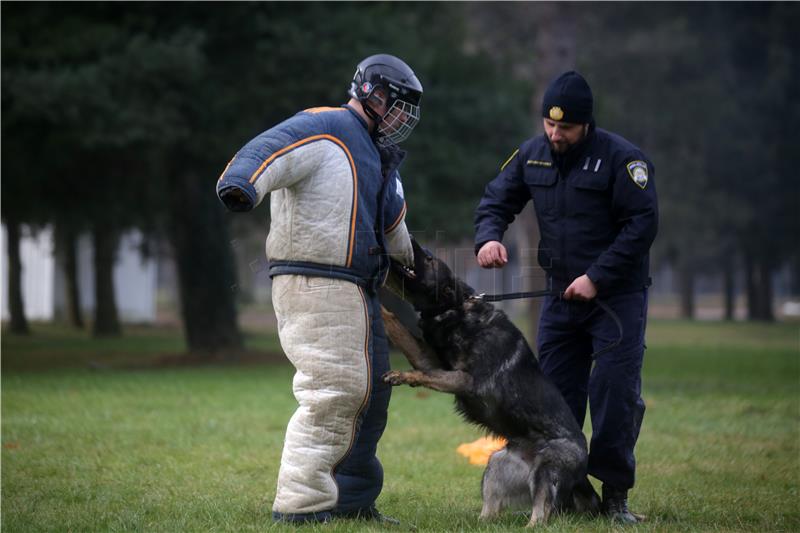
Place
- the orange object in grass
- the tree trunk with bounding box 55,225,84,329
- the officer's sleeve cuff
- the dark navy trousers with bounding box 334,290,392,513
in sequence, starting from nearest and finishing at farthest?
the dark navy trousers with bounding box 334,290,392,513 → the officer's sleeve cuff → the orange object in grass → the tree trunk with bounding box 55,225,84,329

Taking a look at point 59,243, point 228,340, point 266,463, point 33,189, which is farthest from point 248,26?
point 59,243

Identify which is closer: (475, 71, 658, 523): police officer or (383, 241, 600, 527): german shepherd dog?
(383, 241, 600, 527): german shepherd dog

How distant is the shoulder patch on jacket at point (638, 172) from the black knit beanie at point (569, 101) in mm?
347

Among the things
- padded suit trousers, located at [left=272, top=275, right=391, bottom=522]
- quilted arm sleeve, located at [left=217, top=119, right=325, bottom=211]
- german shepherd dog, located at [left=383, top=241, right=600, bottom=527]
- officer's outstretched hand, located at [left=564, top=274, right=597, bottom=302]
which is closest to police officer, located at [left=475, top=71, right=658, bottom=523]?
officer's outstretched hand, located at [left=564, top=274, right=597, bottom=302]

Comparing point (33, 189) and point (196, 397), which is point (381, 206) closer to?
point (196, 397)

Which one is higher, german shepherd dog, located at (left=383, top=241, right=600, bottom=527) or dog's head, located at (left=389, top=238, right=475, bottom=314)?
dog's head, located at (left=389, top=238, right=475, bottom=314)

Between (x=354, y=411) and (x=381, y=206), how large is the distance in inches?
41.2

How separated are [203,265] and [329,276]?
41.9ft

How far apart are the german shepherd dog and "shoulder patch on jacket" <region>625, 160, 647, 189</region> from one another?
101 centimetres

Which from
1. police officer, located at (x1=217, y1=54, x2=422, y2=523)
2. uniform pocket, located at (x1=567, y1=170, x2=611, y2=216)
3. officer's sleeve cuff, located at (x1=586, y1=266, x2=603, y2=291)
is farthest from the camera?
uniform pocket, located at (x1=567, y1=170, x2=611, y2=216)

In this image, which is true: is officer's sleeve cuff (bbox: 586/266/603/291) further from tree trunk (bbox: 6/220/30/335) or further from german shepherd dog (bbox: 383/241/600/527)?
tree trunk (bbox: 6/220/30/335)

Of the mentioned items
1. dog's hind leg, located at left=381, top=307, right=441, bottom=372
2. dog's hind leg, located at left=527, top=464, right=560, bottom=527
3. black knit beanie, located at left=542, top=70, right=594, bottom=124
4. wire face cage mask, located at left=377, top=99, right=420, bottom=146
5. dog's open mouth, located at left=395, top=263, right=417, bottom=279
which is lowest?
dog's hind leg, located at left=527, top=464, right=560, bottom=527

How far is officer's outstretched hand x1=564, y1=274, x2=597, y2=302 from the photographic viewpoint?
17.6ft

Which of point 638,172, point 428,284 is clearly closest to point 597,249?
point 638,172
